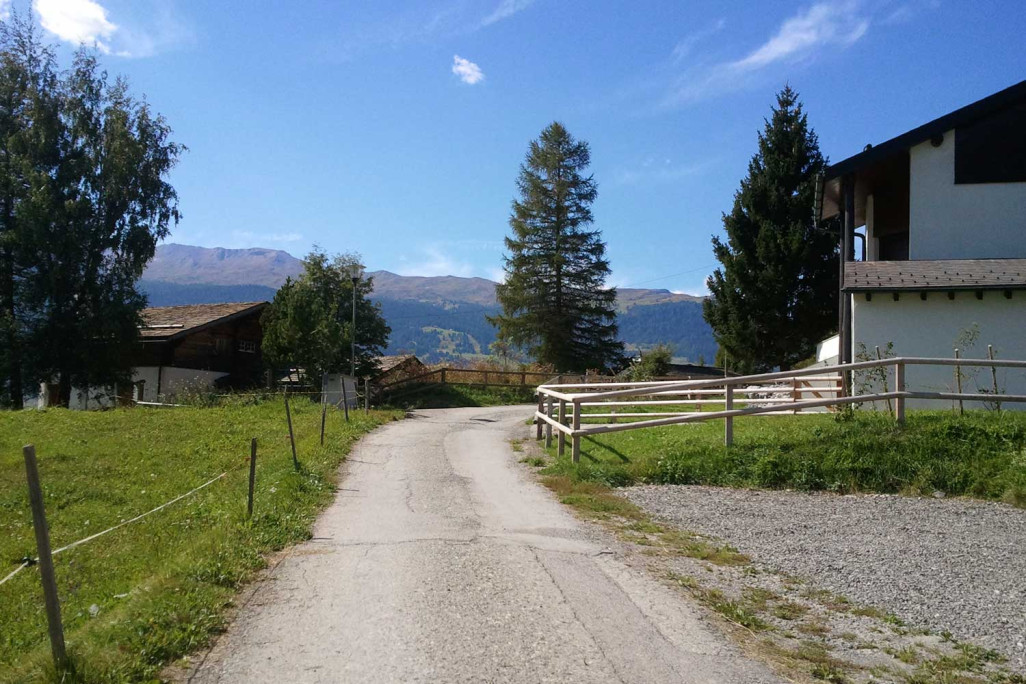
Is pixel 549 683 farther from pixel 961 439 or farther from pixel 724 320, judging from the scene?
pixel 724 320

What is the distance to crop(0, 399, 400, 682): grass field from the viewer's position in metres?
5.90

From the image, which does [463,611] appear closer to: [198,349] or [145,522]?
[145,522]

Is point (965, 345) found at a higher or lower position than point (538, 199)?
lower

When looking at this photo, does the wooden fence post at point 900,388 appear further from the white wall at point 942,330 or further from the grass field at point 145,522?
the grass field at point 145,522

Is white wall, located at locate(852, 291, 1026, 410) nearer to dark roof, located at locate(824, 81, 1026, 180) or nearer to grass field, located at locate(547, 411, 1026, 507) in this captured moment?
grass field, located at locate(547, 411, 1026, 507)

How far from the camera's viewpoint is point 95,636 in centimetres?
579

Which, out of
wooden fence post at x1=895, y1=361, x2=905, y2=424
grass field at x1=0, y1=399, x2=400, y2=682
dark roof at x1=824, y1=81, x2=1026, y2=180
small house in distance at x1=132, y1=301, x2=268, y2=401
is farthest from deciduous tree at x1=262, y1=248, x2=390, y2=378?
wooden fence post at x1=895, y1=361, x2=905, y2=424

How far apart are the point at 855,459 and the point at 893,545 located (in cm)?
369

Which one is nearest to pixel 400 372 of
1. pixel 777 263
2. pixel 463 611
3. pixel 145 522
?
pixel 777 263

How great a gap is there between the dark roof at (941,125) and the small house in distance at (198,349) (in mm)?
31040

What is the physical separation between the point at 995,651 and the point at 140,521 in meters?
11.3

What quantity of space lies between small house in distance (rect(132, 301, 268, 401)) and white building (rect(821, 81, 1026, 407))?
3072 centimetres

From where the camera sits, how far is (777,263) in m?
34.8

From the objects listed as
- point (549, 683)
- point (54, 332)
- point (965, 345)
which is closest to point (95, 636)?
point (549, 683)
